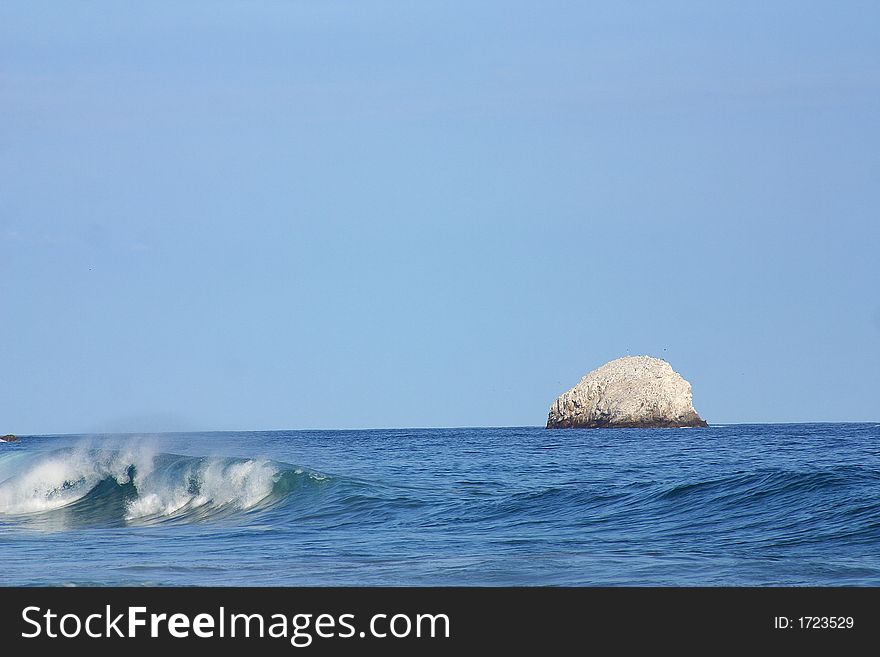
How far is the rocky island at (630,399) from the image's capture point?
134250mm

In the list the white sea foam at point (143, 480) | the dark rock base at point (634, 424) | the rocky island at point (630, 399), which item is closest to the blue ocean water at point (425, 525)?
the white sea foam at point (143, 480)

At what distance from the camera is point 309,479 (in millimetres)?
23953

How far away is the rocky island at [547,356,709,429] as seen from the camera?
Answer: 440 feet

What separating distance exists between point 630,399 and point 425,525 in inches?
4794

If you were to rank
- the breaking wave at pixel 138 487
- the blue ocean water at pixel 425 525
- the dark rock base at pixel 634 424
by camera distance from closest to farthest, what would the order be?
the blue ocean water at pixel 425 525, the breaking wave at pixel 138 487, the dark rock base at pixel 634 424

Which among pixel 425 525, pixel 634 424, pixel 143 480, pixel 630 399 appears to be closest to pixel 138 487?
pixel 143 480

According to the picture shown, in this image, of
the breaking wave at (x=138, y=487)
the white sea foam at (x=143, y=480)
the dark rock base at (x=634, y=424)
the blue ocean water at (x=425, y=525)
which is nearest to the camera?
the blue ocean water at (x=425, y=525)

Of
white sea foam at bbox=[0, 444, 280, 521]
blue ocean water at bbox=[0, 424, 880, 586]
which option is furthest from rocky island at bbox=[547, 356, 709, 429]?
white sea foam at bbox=[0, 444, 280, 521]

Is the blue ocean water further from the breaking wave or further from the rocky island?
the rocky island

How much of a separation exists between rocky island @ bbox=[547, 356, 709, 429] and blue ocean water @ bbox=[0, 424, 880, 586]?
350 feet

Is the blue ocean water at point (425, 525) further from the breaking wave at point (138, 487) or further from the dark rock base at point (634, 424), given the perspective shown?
the dark rock base at point (634, 424)

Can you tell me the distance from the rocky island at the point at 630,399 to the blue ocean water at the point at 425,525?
350ft
